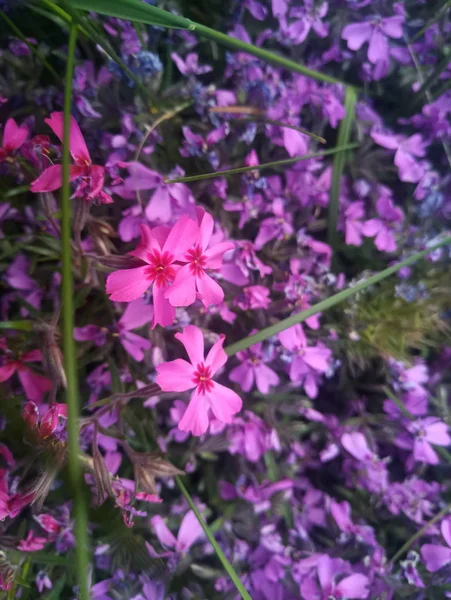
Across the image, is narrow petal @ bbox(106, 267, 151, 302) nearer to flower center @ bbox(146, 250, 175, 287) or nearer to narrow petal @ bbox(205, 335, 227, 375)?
flower center @ bbox(146, 250, 175, 287)

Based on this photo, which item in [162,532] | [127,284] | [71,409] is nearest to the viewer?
[71,409]

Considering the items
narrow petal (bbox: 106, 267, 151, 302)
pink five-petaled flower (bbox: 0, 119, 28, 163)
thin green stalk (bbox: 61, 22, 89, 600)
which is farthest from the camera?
pink five-petaled flower (bbox: 0, 119, 28, 163)

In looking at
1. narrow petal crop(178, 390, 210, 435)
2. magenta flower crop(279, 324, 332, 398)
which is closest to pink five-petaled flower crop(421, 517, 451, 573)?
magenta flower crop(279, 324, 332, 398)

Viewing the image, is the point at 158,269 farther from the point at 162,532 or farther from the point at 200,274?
the point at 162,532

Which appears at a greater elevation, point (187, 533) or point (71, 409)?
point (71, 409)

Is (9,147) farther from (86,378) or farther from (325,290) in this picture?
(325,290)

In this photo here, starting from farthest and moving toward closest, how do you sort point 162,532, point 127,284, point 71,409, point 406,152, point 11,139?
point 406,152 → point 162,532 → point 11,139 → point 127,284 → point 71,409

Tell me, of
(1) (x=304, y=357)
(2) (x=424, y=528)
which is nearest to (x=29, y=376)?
(1) (x=304, y=357)
